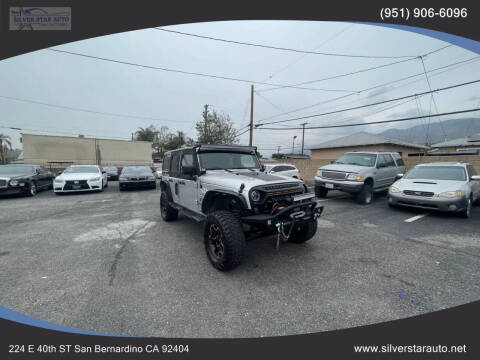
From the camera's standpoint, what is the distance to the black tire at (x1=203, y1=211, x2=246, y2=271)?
8.88 feet

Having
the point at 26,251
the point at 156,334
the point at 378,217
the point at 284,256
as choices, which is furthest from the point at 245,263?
the point at 378,217

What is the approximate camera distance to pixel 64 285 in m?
2.58

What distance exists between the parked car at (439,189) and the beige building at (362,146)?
1340 centimetres

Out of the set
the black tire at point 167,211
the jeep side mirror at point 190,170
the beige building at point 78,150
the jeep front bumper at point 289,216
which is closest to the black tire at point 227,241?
the jeep front bumper at point 289,216

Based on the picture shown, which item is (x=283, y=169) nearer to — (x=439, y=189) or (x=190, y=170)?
(x=439, y=189)

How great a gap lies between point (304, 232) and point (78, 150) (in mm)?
30970

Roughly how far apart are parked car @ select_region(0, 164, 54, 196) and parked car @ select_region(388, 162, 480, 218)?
1459cm

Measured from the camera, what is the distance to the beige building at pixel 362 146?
22.4 meters

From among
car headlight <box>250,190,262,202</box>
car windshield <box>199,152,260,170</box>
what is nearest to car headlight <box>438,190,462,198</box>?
car windshield <box>199,152,260,170</box>

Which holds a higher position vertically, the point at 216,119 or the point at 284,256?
the point at 216,119

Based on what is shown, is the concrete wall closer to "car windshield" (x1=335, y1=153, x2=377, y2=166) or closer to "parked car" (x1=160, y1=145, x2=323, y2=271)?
"car windshield" (x1=335, y1=153, x2=377, y2=166)

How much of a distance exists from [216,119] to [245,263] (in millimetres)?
25539

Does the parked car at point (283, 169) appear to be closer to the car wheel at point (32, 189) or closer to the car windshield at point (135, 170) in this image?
the car windshield at point (135, 170)

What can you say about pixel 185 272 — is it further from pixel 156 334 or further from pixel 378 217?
pixel 378 217
